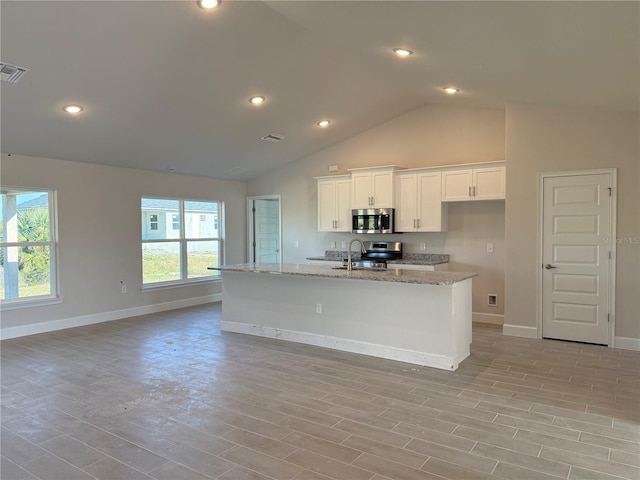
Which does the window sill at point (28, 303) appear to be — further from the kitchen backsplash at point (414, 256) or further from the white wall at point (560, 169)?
the white wall at point (560, 169)

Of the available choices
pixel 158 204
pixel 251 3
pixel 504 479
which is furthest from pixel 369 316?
pixel 158 204

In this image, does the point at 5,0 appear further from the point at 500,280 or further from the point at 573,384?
the point at 500,280

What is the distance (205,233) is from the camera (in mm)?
8102

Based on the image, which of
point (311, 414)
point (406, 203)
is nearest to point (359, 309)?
point (311, 414)

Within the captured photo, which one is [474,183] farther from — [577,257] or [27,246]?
[27,246]

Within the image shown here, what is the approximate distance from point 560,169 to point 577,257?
1.06m

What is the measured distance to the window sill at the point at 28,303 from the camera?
5395mm

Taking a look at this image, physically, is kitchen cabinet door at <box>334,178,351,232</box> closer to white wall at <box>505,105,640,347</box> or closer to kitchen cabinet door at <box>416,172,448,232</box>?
kitchen cabinet door at <box>416,172,448,232</box>

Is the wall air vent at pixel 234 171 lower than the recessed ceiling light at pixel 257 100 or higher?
lower

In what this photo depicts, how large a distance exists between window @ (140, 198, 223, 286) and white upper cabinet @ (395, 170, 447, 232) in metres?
3.65

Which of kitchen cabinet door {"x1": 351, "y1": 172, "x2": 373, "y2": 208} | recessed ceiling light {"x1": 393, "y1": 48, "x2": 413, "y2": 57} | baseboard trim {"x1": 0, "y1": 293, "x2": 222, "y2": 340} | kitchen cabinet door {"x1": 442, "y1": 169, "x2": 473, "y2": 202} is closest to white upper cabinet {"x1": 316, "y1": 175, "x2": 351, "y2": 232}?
kitchen cabinet door {"x1": 351, "y1": 172, "x2": 373, "y2": 208}

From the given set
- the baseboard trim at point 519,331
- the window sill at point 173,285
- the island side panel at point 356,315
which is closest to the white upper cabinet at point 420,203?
the baseboard trim at point 519,331

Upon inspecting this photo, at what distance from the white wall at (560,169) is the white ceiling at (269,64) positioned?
0.32 m

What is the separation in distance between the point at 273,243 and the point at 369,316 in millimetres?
4906
